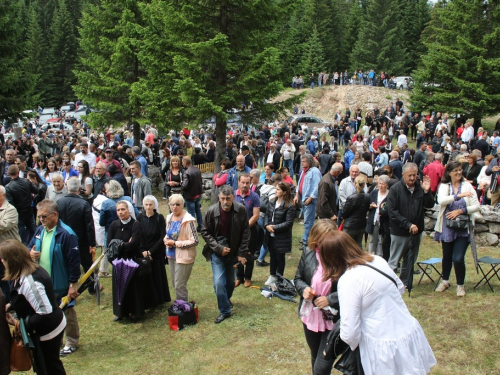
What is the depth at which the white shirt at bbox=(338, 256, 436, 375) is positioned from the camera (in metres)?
3.28

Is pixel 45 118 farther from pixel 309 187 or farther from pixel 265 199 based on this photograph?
pixel 265 199

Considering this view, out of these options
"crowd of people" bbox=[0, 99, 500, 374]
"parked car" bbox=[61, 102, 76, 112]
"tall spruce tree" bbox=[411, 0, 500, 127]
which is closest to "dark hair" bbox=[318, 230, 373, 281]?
"crowd of people" bbox=[0, 99, 500, 374]

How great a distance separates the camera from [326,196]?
28.0 feet

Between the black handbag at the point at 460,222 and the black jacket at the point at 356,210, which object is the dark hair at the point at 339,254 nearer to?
the black handbag at the point at 460,222

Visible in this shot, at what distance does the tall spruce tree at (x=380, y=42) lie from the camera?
157ft

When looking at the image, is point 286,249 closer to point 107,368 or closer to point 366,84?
point 107,368

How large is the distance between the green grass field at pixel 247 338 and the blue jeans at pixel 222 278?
0.82ft

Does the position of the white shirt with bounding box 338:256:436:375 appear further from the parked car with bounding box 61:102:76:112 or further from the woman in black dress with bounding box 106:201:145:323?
the parked car with bounding box 61:102:76:112

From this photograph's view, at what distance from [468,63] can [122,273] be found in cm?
2498

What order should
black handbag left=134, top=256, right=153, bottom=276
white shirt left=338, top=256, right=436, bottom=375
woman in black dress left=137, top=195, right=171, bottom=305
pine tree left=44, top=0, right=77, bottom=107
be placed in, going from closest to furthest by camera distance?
1. white shirt left=338, top=256, right=436, bottom=375
2. black handbag left=134, top=256, right=153, bottom=276
3. woman in black dress left=137, top=195, right=171, bottom=305
4. pine tree left=44, top=0, right=77, bottom=107

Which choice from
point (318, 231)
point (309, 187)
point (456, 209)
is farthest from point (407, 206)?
point (318, 231)

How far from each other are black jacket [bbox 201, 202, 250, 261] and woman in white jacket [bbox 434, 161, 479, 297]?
2897 millimetres

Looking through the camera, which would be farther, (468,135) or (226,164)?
(468,135)

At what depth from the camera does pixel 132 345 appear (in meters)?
6.09
